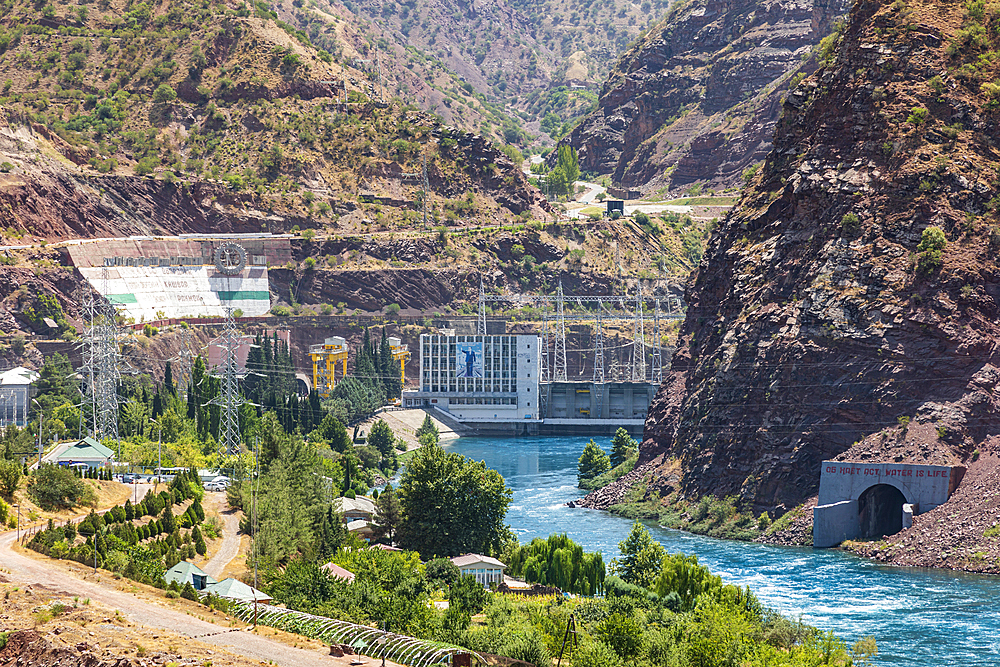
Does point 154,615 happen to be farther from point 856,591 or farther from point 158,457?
point 158,457

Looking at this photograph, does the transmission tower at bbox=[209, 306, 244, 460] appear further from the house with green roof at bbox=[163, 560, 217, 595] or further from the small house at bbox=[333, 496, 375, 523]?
the house with green roof at bbox=[163, 560, 217, 595]

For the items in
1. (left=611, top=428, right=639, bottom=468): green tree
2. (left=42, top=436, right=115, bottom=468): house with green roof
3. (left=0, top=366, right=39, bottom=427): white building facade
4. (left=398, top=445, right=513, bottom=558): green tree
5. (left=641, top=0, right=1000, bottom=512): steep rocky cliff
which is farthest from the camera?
(left=0, top=366, right=39, bottom=427): white building facade

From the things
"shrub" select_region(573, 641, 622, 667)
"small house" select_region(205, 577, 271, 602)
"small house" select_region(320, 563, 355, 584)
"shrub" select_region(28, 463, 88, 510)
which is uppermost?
"shrub" select_region(28, 463, 88, 510)

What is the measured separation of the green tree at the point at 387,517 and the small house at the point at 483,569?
33.4ft

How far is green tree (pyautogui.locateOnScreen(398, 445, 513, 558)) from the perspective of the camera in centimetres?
10406

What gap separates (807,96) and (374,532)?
6638 centimetres

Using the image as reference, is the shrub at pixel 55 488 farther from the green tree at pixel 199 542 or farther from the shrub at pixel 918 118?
the shrub at pixel 918 118

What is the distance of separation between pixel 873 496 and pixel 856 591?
18.4m

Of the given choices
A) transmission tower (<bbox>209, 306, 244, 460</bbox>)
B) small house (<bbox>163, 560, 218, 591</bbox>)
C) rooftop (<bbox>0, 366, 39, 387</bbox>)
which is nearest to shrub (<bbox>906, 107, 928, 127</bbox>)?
transmission tower (<bbox>209, 306, 244, 460</bbox>)

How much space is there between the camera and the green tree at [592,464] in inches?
6058

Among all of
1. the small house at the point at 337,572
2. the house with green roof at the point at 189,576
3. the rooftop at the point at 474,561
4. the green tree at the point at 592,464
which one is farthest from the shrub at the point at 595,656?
the green tree at the point at 592,464

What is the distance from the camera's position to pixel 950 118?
420ft

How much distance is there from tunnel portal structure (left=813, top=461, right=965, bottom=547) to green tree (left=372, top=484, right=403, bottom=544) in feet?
112

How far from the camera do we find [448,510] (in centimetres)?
10488
